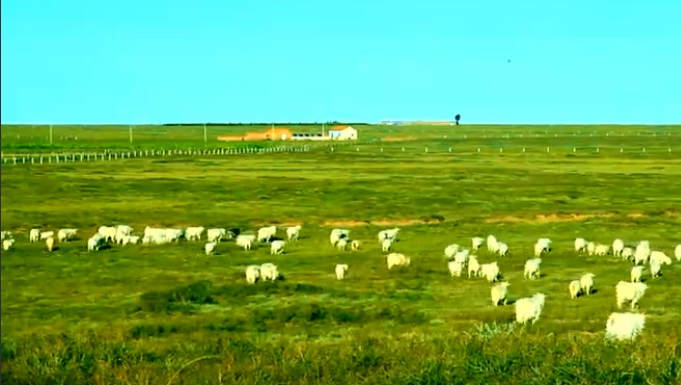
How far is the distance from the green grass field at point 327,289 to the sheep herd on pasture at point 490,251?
1.24 feet

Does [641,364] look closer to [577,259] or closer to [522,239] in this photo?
[577,259]

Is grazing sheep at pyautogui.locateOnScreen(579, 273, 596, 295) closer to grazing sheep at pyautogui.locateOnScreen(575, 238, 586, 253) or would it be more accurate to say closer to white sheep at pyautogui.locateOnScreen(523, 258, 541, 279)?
white sheep at pyautogui.locateOnScreen(523, 258, 541, 279)

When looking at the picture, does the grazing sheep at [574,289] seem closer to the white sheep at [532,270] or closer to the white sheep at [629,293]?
the white sheep at [629,293]

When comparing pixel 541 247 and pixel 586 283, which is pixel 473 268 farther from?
pixel 541 247

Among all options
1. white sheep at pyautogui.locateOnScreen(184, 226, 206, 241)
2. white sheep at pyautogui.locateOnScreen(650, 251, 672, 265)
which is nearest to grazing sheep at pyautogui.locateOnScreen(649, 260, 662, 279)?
white sheep at pyautogui.locateOnScreen(650, 251, 672, 265)

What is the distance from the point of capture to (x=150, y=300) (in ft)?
70.1

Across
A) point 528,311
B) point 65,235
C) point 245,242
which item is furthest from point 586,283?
point 65,235

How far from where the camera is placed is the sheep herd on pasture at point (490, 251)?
1788 cm

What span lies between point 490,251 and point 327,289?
833 centimetres

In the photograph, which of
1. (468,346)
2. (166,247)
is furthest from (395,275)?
(468,346)

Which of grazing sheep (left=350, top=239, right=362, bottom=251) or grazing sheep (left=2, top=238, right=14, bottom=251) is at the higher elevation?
grazing sheep (left=2, top=238, right=14, bottom=251)

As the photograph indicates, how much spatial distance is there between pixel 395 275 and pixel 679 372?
53.6ft

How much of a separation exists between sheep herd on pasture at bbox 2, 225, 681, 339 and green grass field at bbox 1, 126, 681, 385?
378mm

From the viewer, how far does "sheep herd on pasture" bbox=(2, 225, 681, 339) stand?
1788 centimetres
